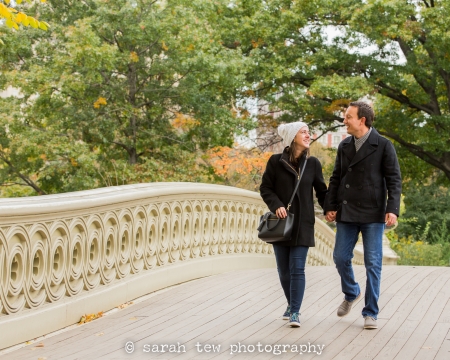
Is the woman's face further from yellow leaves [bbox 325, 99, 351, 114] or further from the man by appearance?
yellow leaves [bbox 325, 99, 351, 114]

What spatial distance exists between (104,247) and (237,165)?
14.4m

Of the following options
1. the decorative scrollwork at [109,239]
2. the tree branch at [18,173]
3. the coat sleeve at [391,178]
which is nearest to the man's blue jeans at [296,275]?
the coat sleeve at [391,178]

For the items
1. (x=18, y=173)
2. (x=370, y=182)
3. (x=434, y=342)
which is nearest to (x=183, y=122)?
(x=18, y=173)

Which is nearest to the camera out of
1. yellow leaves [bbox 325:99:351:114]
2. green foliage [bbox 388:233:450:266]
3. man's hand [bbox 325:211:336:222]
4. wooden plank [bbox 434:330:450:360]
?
wooden plank [bbox 434:330:450:360]

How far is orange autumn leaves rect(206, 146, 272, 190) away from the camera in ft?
68.8

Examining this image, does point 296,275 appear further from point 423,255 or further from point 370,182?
point 423,255

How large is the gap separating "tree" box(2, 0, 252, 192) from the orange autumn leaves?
1.35ft

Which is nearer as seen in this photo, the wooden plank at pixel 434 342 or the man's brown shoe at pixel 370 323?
the wooden plank at pixel 434 342

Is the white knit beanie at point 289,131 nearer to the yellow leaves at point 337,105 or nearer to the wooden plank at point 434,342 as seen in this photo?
the wooden plank at point 434,342

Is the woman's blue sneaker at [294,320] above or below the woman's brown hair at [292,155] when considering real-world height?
below

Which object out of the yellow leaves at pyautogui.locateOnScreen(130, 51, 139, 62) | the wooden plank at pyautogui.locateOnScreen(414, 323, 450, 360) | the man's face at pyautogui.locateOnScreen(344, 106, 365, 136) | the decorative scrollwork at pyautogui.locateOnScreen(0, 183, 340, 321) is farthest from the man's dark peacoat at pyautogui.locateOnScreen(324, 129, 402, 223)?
the yellow leaves at pyautogui.locateOnScreen(130, 51, 139, 62)

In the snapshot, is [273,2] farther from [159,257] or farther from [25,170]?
[159,257]

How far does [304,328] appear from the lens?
6.43 metres

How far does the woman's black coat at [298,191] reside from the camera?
6.45 metres
